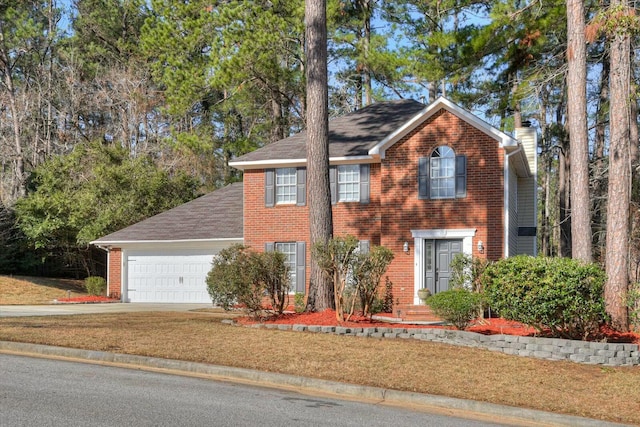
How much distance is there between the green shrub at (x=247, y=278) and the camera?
16.1m

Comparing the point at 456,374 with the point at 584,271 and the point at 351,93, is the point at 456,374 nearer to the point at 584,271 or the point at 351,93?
the point at 584,271

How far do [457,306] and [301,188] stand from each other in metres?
10.6

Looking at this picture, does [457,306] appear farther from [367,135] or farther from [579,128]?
[367,135]

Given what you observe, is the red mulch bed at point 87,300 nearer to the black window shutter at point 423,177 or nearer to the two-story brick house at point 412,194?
the two-story brick house at point 412,194

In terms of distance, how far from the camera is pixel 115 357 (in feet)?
38.2

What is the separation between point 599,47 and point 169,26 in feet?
65.4

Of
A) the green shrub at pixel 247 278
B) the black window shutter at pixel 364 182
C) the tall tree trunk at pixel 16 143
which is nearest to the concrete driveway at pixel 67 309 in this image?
the green shrub at pixel 247 278

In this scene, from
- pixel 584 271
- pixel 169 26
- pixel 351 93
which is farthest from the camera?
pixel 351 93

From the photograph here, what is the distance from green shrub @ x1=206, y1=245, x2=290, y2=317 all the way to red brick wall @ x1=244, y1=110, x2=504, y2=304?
623cm

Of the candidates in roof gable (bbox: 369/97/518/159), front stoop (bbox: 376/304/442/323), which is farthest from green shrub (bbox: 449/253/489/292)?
roof gable (bbox: 369/97/518/159)

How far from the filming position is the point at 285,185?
79.9 feet

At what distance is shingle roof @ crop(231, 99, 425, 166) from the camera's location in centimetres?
2393

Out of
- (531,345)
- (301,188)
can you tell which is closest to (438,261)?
(301,188)

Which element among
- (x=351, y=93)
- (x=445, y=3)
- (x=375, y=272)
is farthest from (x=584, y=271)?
(x=351, y=93)
